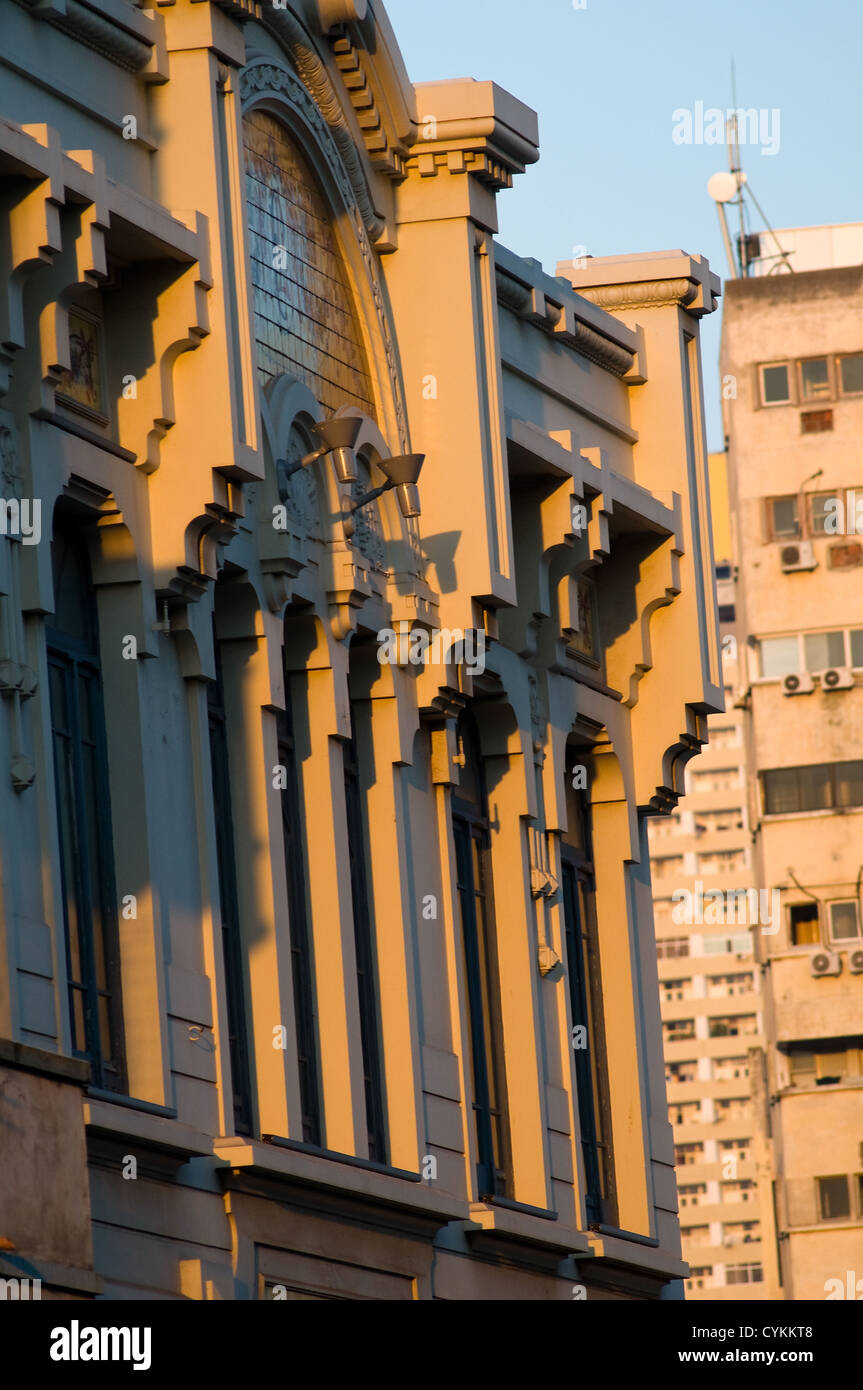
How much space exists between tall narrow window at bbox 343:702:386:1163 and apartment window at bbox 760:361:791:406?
3509cm

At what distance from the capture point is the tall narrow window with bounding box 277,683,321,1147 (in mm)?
22922

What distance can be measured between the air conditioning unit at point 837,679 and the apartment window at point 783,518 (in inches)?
105

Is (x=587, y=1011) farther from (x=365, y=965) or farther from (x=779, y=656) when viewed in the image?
(x=779, y=656)

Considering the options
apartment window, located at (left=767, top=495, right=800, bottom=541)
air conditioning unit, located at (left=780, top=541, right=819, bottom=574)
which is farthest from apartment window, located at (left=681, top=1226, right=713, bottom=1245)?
air conditioning unit, located at (left=780, top=541, right=819, bottom=574)

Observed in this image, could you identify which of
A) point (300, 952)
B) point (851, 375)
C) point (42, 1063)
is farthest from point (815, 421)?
point (42, 1063)

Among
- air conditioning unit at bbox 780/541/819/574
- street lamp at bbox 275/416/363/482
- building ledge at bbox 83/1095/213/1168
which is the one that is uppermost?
air conditioning unit at bbox 780/541/819/574

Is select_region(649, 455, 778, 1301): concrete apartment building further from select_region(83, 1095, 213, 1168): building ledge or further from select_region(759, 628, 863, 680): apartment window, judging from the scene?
select_region(83, 1095, 213, 1168): building ledge

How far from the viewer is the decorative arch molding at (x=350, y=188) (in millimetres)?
24094

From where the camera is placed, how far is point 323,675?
77.6ft

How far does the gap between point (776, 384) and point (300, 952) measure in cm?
3720

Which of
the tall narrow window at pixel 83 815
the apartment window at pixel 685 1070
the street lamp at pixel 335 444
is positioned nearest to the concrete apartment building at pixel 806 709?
the street lamp at pixel 335 444

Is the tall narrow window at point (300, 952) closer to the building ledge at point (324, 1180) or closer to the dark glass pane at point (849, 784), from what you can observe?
the building ledge at point (324, 1180)

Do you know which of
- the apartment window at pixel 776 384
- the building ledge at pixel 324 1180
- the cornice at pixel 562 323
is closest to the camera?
the building ledge at pixel 324 1180

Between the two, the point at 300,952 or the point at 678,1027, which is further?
the point at 678,1027
